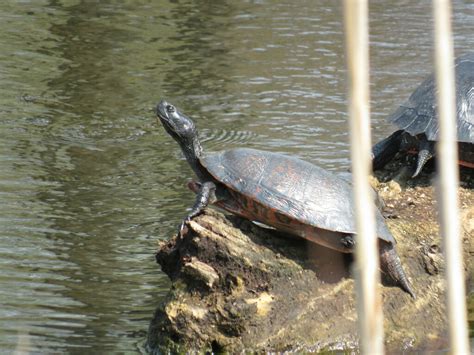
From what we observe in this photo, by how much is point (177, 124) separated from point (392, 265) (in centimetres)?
145

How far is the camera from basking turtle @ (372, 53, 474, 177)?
5.57m

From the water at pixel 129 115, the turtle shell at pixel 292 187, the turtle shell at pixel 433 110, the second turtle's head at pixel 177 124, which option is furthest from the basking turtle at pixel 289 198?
the turtle shell at pixel 433 110

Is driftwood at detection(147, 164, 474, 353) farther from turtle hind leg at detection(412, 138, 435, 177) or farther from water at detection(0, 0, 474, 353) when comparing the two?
turtle hind leg at detection(412, 138, 435, 177)

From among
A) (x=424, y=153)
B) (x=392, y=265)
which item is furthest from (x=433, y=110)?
(x=392, y=265)

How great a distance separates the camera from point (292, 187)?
4.63m

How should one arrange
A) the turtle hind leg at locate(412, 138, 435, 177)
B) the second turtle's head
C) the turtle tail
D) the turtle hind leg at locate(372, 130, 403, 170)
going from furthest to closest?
the turtle hind leg at locate(372, 130, 403, 170) < the turtle hind leg at locate(412, 138, 435, 177) < the second turtle's head < the turtle tail

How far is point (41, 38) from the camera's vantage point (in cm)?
1130

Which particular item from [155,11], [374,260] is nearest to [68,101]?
[155,11]

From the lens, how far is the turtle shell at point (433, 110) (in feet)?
18.5

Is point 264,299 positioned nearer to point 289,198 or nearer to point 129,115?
point 289,198

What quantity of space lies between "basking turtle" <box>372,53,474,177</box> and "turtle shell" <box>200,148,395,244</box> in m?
1.00

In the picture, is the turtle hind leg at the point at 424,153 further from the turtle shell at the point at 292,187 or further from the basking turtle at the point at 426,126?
the turtle shell at the point at 292,187

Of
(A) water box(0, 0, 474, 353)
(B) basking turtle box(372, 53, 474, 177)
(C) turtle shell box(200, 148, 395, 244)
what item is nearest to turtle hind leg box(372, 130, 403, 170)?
(B) basking turtle box(372, 53, 474, 177)

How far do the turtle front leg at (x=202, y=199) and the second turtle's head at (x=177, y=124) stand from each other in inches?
17.6
